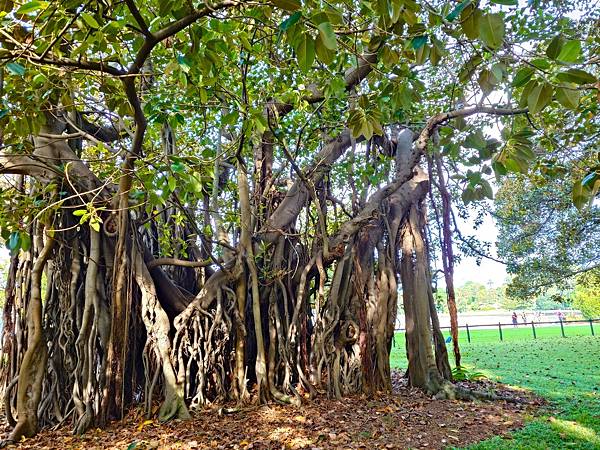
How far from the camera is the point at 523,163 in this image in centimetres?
140

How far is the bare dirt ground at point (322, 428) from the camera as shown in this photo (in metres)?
3.12

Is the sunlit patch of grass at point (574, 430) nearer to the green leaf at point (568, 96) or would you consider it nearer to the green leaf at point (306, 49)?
the green leaf at point (568, 96)

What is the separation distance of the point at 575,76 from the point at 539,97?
112mm

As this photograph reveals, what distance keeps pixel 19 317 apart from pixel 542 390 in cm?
581

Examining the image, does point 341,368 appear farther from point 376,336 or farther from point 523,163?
point 523,163

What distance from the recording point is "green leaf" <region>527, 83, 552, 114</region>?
44.3 inches

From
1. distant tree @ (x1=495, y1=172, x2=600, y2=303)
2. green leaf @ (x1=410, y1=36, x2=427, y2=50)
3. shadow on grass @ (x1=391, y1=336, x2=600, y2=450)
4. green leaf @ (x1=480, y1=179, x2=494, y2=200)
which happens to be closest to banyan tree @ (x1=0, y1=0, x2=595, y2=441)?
green leaf @ (x1=410, y1=36, x2=427, y2=50)

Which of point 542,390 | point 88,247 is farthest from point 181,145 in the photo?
point 542,390

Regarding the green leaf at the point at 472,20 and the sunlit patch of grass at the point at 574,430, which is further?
the sunlit patch of grass at the point at 574,430

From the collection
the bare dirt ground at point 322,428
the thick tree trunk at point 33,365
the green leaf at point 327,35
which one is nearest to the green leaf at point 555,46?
the green leaf at point 327,35

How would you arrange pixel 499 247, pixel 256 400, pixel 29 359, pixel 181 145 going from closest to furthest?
pixel 29 359 < pixel 256 400 < pixel 181 145 < pixel 499 247

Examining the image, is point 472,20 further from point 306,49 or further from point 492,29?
point 306,49

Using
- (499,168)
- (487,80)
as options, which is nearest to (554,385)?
(499,168)

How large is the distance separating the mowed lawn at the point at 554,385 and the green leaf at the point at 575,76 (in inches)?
113
